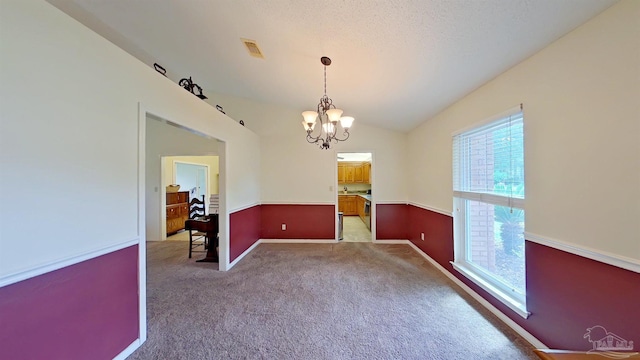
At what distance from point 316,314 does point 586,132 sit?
2.55 metres

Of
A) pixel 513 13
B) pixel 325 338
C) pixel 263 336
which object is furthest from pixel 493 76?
pixel 263 336

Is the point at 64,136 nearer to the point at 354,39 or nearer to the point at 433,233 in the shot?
the point at 354,39

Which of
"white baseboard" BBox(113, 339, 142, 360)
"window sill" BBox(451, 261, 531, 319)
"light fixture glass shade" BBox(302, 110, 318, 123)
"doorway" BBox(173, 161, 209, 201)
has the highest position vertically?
"light fixture glass shade" BBox(302, 110, 318, 123)

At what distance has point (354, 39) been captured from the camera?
6.72 ft

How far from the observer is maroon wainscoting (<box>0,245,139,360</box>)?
1162mm

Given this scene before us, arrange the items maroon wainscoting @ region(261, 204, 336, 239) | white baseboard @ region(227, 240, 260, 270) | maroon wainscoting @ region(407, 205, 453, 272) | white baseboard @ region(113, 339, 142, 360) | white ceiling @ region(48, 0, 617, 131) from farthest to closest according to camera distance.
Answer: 1. maroon wainscoting @ region(261, 204, 336, 239)
2. white baseboard @ region(227, 240, 260, 270)
3. maroon wainscoting @ region(407, 205, 453, 272)
4. white baseboard @ region(113, 339, 142, 360)
5. white ceiling @ region(48, 0, 617, 131)

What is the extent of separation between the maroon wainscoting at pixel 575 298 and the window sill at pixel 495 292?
2.9 inches

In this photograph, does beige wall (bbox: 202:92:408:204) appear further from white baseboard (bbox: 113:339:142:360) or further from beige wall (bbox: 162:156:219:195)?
white baseboard (bbox: 113:339:142:360)

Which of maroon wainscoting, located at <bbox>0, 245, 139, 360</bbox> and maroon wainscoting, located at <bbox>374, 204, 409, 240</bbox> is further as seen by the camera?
maroon wainscoting, located at <bbox>374, 204, 409, 240</bbox>

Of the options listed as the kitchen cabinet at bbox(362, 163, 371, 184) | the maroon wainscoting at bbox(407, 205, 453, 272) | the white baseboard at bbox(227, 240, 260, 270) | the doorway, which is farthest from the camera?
the kitchen cabinet at bbox(362, 163, 371, 184)

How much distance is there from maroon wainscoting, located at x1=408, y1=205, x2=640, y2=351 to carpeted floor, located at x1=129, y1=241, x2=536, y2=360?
264mm

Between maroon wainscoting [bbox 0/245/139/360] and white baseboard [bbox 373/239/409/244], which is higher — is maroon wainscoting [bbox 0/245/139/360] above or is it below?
above

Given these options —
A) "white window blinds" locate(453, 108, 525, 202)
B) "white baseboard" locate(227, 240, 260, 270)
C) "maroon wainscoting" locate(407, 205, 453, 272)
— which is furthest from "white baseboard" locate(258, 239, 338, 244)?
"white window blinds" locate(453, 108, 525, 202)

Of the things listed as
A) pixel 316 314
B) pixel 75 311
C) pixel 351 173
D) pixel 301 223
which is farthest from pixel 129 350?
pixel 351 173
